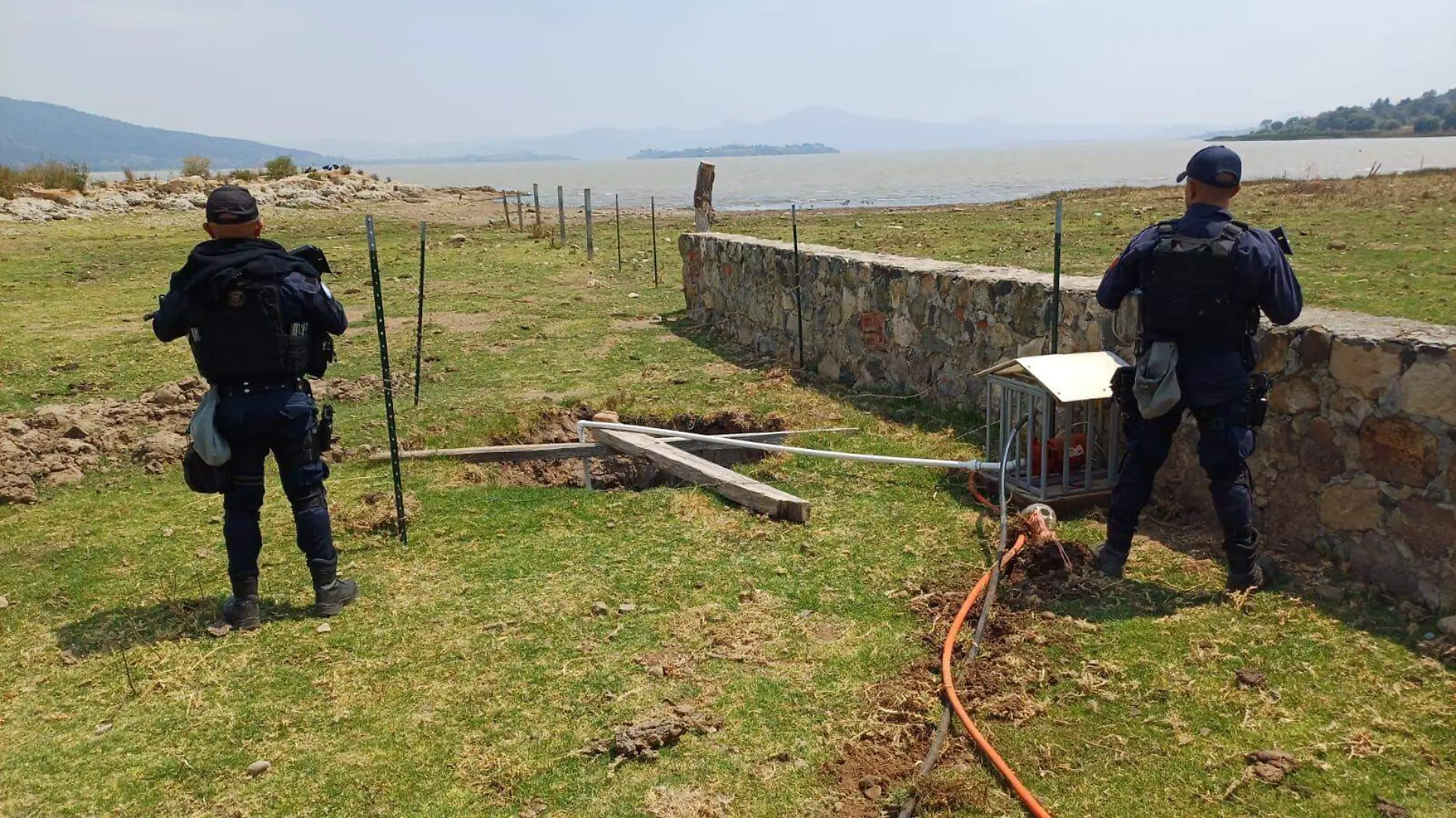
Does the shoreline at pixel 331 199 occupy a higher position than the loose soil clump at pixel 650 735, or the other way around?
the shoreline at pixel 331 199

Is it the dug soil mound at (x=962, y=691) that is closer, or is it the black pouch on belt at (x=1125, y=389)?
the dug soil mound at (x=962, y=691)

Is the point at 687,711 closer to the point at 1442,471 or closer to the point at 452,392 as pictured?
the point at 1442,471

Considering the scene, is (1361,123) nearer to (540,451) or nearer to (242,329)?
(540,451)

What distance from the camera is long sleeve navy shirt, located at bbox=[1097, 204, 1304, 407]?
4434mm

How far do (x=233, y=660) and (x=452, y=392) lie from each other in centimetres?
540

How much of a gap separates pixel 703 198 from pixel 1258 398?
44.2 ft

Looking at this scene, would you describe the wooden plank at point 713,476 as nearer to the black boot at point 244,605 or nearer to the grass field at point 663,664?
the grass field at point 663,664

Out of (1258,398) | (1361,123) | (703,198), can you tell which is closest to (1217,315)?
(1258,398)

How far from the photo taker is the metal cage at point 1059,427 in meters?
5.62

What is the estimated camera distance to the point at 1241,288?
14.6 feet

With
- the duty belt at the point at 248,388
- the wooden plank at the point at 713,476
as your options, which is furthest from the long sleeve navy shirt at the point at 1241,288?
the duty belt at the point at 248,388

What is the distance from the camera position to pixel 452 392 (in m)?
9.80

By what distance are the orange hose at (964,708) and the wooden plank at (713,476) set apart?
146 centimetres

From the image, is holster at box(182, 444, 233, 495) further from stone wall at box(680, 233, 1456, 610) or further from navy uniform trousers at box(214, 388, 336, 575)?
stone wall at box(680, 233, 1456, 610)
